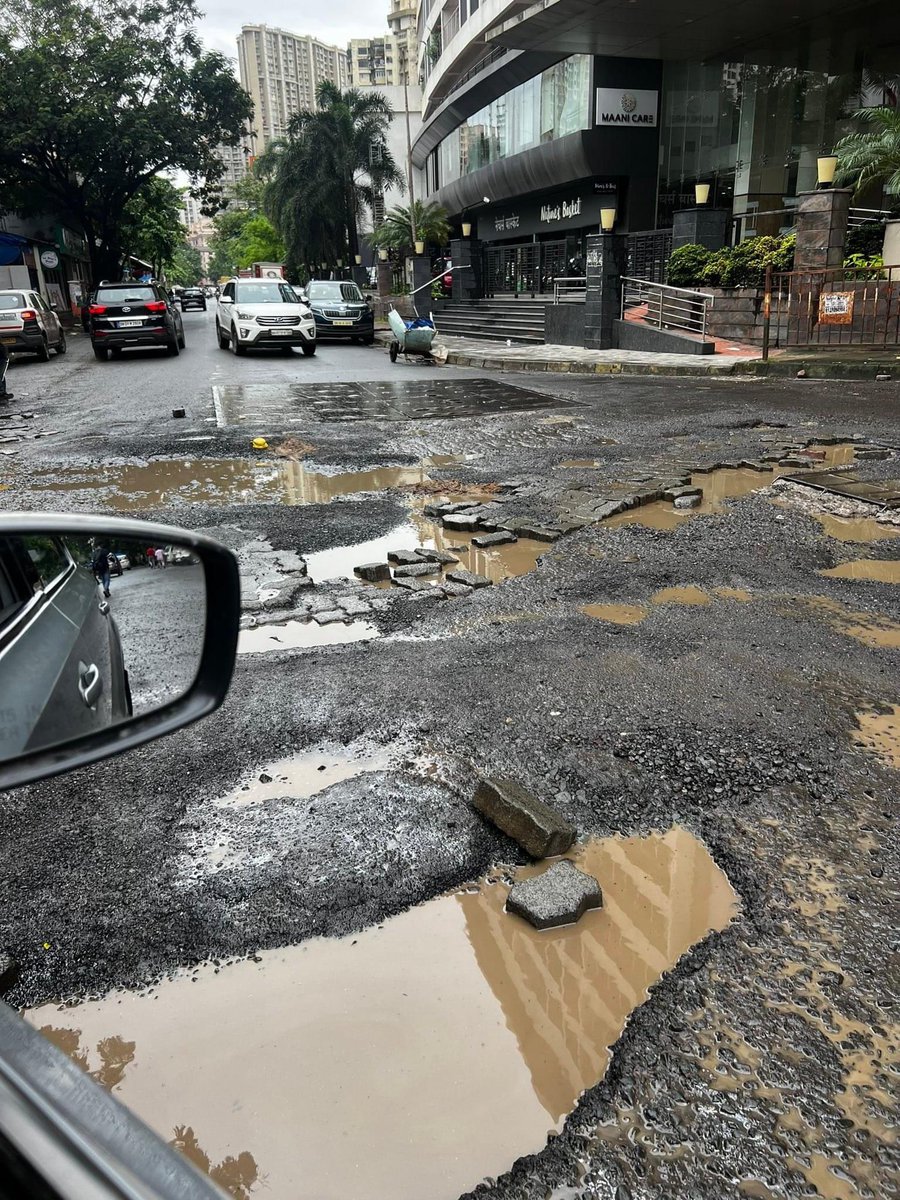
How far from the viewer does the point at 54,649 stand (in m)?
1.64

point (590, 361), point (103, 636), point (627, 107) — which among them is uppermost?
point (627, 107)

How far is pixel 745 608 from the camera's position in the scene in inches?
190

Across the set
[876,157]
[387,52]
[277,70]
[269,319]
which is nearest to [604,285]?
[876,157]

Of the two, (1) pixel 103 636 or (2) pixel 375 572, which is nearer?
(1) pixel 103 636

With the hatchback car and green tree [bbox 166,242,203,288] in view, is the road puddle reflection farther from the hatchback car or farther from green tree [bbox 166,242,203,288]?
green tree [bbox 166,242,203,288]

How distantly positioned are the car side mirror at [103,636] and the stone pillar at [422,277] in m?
34.5

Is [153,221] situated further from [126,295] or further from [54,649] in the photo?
[54,649]

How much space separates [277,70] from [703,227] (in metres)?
178

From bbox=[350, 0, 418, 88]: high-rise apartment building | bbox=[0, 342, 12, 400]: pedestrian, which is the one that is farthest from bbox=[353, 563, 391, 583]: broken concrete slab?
bbox=[350, 0, 418, 88]: high-rise apartment building

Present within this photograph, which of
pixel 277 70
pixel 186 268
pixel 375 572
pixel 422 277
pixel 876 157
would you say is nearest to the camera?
pixel 375 572

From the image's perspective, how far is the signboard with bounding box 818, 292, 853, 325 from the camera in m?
16.6

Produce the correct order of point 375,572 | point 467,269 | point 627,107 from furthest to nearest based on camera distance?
1. point 467,269
2. point 627,107
3. point 375,572

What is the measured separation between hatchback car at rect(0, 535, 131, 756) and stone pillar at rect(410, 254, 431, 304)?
3457 cm

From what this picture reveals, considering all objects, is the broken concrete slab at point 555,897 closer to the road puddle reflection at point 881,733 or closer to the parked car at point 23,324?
the road puddle reflection at point 881,733
